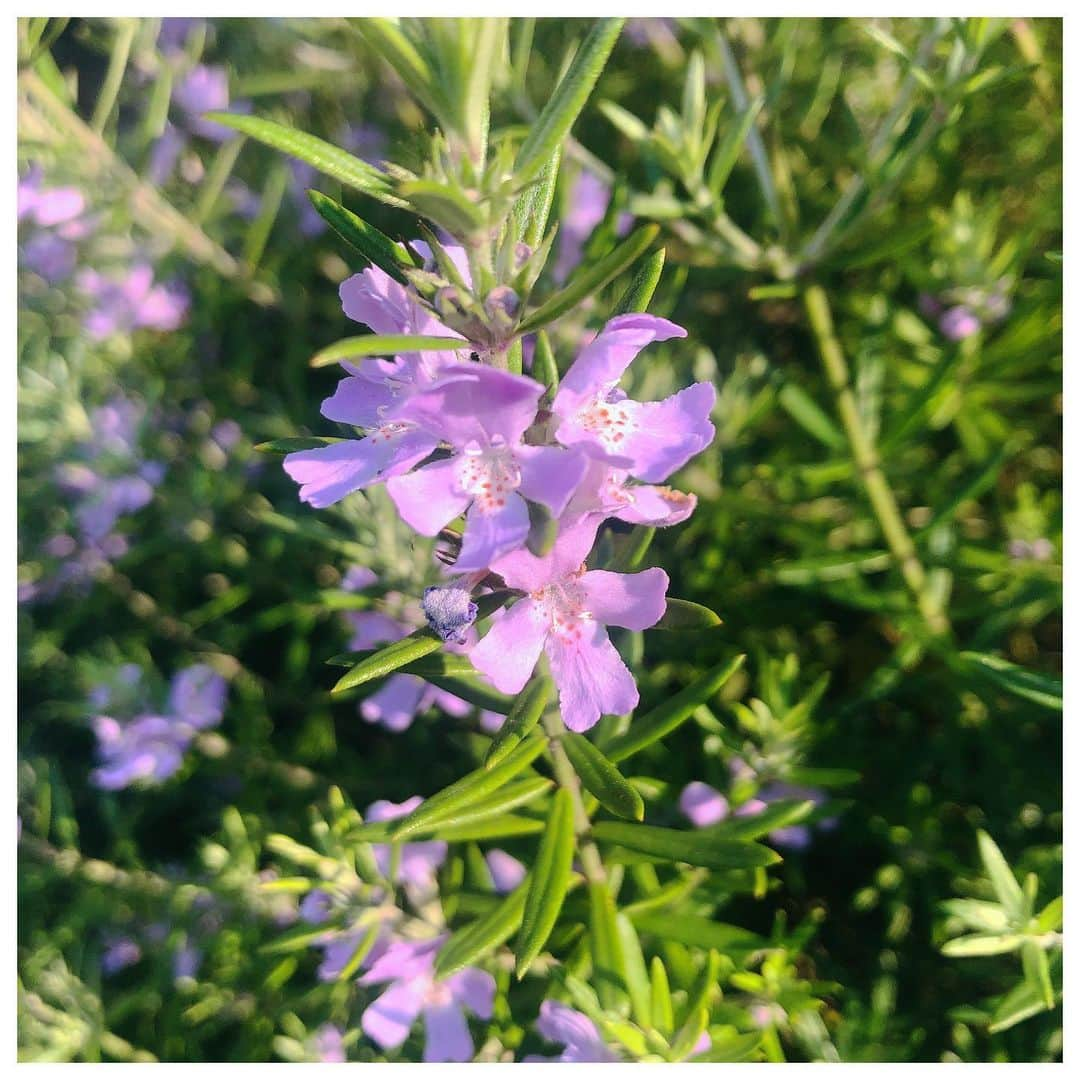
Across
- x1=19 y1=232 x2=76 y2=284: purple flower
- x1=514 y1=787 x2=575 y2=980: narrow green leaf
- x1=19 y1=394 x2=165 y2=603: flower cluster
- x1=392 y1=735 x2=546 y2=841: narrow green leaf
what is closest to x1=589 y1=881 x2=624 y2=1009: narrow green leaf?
x1=514 y1=787 x2=575 y2=980: narrow green leaf

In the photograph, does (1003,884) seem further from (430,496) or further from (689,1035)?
(430,496)

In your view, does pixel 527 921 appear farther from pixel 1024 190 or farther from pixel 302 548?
pixel 1024 190

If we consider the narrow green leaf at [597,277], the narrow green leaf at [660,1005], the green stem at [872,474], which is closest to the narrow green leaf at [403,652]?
the narrow green leaf at [597,277]

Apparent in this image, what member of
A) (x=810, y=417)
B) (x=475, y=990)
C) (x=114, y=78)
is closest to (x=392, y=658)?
(x=475, y=990)

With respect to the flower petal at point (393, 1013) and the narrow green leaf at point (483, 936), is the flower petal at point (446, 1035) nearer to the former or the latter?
the flower petal at point (393, 1013)

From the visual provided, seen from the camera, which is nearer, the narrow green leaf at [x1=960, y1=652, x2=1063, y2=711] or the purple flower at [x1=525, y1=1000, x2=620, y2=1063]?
the purple flower at [x1=525, y1=1000, x2=620, y2=1063]

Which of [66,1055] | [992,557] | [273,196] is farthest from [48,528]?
[992,557]

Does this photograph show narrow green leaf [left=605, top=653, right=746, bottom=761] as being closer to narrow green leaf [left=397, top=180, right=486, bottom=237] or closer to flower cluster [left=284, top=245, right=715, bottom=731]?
flower cluster [left=284, top=245, right=715, bottom=731]
